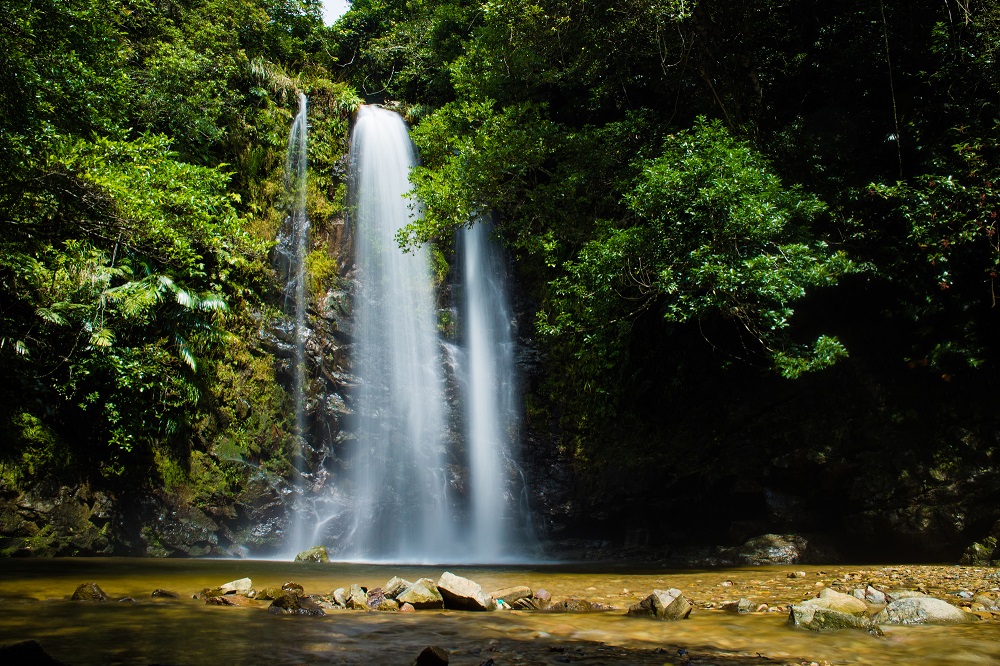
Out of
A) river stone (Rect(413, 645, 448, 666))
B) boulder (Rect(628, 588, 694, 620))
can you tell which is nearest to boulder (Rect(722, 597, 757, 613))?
boulder (Rect(628, 588, 694, 620))

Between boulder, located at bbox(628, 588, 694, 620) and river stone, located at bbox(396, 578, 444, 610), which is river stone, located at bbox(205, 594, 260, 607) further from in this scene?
boulder, located at bbox(628, 588, 694, 620)

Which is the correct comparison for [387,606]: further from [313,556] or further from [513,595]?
[313,556]

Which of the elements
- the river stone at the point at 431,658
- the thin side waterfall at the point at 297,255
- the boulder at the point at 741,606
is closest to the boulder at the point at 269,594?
the river stone at the point at 431,658

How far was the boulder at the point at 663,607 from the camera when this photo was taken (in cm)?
489

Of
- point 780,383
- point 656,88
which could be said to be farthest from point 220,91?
point 780,383

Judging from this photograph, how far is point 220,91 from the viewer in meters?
14.8

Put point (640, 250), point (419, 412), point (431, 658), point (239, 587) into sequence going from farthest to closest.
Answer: point (419, 412)
point (640, 250)
point (239, 587)
point (431, 658)

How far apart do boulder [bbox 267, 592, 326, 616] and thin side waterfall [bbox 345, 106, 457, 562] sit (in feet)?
23.4

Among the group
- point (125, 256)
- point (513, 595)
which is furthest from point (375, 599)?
point (125, 256)

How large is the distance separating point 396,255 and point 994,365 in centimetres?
1243

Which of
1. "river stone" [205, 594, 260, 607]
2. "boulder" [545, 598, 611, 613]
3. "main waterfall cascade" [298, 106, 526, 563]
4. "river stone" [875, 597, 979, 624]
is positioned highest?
"main waterfall cascade" [298, 106, 526, 563]

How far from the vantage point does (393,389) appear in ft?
46.9

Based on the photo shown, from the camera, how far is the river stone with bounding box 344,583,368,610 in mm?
5340

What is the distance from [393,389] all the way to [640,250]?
281 inches
